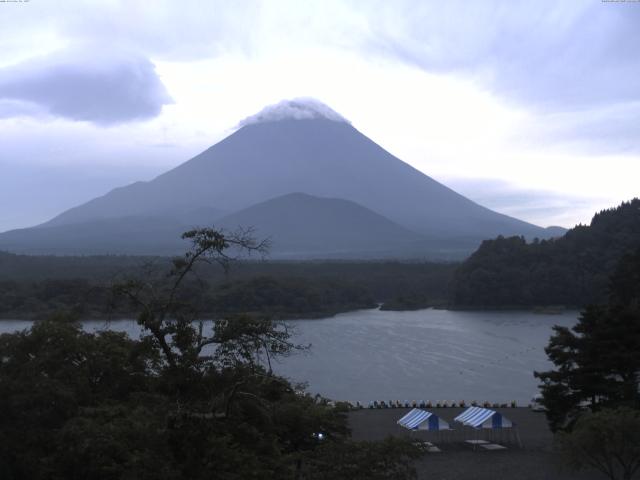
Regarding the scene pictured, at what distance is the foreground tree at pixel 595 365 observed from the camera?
8.05 metres

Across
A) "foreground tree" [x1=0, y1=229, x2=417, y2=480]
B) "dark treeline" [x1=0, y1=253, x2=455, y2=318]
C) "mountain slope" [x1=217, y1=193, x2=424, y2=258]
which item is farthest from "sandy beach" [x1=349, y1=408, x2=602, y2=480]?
"mountain slope" [x1=217, y1=193, x2=424, y2=258]

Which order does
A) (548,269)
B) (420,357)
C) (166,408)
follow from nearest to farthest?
(166,408) → (420,357) → (548,269)

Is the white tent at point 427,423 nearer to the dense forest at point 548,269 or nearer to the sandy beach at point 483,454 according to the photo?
the sandy beach at point 483,454

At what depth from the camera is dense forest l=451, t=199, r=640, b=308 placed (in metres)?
A: 30.5

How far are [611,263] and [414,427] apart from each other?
24.0 m

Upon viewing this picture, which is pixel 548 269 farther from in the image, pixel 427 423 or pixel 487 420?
pixel 427 423

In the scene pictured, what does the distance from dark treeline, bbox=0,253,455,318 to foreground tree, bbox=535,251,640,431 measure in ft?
32.7

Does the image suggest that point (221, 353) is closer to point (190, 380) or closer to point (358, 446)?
point (190, 380)

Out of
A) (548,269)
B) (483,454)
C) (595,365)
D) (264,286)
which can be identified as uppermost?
(548,269)

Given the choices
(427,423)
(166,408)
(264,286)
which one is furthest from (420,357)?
(166,408)

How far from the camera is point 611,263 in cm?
3061

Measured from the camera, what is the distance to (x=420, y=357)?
57.8 ft

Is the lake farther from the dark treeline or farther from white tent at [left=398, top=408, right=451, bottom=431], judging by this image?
white tent at [left=398, top=408, right=451, bottom=431]

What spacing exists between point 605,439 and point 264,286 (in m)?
22.4
